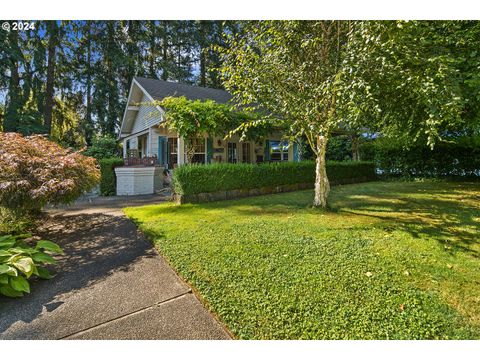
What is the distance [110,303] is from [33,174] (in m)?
3.34

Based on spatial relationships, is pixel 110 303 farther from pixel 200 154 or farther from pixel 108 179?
pixel 200 154

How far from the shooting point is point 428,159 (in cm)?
1293

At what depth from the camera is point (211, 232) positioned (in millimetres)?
4641

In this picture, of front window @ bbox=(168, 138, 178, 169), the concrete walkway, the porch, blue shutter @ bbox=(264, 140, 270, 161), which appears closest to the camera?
the concrete walkway

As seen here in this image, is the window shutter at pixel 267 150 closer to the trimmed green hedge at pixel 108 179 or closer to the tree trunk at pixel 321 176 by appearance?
the tree trunk at pixel 321 176

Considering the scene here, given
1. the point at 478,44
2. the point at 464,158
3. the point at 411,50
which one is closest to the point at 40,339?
the point at 411,50

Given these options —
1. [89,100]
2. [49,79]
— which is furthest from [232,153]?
[89,100]

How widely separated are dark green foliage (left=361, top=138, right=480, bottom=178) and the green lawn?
829cm

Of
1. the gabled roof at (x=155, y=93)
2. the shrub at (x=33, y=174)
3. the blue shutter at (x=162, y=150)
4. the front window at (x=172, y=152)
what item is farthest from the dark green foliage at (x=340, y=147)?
the shrub at (x=33, y=174)

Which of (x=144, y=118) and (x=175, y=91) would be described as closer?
(x=175, y=91)

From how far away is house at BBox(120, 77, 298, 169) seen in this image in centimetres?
1197

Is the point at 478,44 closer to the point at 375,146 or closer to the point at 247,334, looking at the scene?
the point at 247,334

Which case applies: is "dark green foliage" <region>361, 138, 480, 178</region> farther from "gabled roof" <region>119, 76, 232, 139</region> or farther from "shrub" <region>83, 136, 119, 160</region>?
"shrub" <region>83, 136, 119, 160</region>

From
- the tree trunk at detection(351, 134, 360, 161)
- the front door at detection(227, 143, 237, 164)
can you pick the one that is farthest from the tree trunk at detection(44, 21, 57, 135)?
the tree trunk at detection(351, 134, 360, 161)
